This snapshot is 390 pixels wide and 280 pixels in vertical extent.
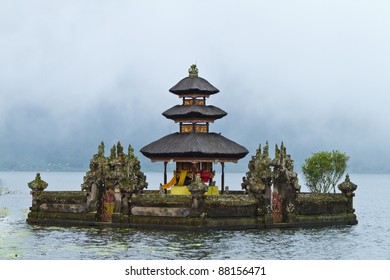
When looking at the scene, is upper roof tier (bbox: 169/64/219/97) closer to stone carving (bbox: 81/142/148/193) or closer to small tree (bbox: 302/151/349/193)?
stone carving (bbox: 81/142/148/193)

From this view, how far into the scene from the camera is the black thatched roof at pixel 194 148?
7094 cm

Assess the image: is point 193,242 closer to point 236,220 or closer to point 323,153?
point 236,220

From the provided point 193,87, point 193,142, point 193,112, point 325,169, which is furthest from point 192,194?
point 325,169

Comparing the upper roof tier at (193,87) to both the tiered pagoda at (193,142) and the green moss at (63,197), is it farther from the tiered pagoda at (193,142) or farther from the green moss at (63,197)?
the green moss at (63,197)

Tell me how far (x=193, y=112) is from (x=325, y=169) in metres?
32.6

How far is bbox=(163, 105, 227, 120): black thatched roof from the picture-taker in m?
74.0

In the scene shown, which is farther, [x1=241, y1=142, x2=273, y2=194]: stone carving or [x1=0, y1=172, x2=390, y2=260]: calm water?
[x1=241, y1=142, x2=273, y2=194]: stone carving

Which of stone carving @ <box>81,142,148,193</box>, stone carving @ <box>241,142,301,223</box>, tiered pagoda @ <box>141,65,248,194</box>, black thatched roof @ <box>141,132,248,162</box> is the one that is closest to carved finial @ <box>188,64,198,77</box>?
tiered pagoda @ <box>141,65,248,194</box>

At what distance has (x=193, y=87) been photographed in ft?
246

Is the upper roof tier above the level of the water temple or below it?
above

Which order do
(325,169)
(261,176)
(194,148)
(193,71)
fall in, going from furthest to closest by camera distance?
(325,169), (193,71), (194,148), (261,176)

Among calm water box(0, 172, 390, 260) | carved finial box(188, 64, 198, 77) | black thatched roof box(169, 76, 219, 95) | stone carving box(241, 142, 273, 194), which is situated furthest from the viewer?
carved finial box(188, 64, 198, 77)

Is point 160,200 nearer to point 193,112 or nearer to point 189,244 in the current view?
point 189,244
